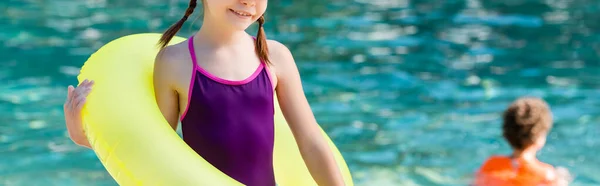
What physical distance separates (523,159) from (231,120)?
2.15 metres

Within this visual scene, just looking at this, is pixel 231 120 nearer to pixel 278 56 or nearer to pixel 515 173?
pixel 278 56

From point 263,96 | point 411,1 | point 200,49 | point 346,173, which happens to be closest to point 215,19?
point 200,49

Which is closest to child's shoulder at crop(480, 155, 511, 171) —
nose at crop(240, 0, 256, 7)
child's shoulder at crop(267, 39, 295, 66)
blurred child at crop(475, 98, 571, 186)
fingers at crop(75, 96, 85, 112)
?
blurred child at crop(475, 98, 571, 186)

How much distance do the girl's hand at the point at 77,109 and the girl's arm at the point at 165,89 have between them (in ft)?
0.74

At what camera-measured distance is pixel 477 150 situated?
680 cm

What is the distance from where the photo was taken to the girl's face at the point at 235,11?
2.63 m

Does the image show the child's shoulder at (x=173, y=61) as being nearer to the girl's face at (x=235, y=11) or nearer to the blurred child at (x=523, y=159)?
the girl's face at (x=235, y=11)

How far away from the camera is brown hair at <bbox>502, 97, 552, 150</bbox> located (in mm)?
4426

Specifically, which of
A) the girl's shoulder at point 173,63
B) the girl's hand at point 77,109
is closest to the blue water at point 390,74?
the girl's hand at point 77,109

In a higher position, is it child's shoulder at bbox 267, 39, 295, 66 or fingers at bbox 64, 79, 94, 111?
child's shoulder at bbox 267, 39, 295, 66

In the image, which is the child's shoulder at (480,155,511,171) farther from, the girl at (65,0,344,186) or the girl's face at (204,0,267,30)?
the girl's face at (204,0,267,30)

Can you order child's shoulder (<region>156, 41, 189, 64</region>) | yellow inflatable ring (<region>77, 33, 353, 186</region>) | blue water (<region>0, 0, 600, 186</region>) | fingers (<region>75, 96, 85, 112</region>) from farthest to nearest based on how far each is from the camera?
blue water (<region>0, 0, 600, 186</region>), fingers (<region>75, 96, 85, 112</region>), child's shoulder (<region>156, 41, 189, 64</region>), yellow inflatable ring (<region>77, 33, 353, 186</region>)

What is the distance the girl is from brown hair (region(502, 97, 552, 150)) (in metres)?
1.82

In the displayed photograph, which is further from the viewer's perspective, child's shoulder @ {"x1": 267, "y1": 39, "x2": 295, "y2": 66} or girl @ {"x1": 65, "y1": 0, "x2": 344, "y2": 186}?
child's shoulder @ {"x1": 267, "y1": 39, "x2": 295, "y2": 66}
